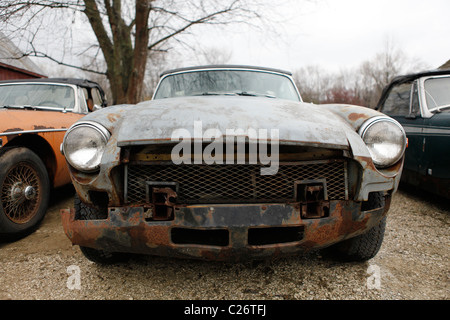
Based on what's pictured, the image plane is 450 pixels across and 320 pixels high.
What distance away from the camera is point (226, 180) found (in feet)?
5.02

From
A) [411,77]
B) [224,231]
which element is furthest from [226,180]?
[411,77]

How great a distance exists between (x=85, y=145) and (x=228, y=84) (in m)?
1.56

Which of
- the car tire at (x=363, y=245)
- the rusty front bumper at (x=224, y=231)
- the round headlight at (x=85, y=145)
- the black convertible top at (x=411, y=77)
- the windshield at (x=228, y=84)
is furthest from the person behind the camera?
the black convertible top at (x=411, y=77)

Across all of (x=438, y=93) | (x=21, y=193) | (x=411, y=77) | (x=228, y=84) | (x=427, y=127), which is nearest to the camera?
(x=21, y=193)

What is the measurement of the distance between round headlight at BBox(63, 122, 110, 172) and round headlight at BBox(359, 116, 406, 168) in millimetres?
1543

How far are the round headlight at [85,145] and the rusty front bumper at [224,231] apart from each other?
0.97 ft

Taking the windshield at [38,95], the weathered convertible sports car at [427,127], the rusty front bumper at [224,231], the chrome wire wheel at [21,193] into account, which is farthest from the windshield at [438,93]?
the windshield at [38,95]

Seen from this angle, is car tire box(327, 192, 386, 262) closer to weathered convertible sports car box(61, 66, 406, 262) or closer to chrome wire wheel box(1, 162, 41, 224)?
weathered convertible sports car box(61, 66, 406, 262)

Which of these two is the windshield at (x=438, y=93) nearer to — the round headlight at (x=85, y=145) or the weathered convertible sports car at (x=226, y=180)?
the weathered convertible sports car at (x=226, y=180)

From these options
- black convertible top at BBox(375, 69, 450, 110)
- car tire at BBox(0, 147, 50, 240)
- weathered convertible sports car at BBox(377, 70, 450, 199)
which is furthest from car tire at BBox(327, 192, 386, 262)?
black convertible top at BBox(375, 69, 450, 110)

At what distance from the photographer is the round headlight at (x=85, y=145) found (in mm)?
1512

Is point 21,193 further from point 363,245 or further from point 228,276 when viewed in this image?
point 363,245

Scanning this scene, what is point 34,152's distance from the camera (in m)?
2.65
